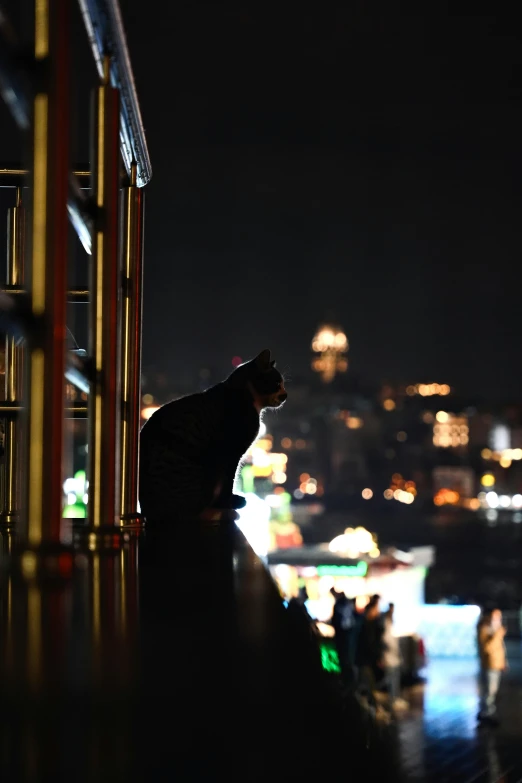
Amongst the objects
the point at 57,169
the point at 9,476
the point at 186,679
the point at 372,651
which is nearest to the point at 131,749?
the point at 186,679

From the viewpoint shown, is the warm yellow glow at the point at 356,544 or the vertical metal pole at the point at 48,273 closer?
the vertical metal pole at the point at 48,273

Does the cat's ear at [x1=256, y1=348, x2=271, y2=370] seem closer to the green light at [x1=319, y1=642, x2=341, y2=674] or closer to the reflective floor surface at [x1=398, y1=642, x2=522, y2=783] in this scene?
the green light at [x1=319, y1=642, x2=341, y2=674]

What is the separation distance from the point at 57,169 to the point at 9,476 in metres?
1.45

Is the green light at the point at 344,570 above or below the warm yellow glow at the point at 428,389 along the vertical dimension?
below

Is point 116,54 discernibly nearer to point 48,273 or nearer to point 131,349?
point 131,349

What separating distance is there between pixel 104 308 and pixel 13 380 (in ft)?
2.97

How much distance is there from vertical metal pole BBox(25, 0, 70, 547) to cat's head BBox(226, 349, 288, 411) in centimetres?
189

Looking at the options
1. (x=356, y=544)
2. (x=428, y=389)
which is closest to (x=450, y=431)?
(x=428, y=389)

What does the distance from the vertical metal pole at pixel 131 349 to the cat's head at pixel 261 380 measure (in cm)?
63

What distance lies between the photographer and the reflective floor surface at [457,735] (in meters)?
5.05

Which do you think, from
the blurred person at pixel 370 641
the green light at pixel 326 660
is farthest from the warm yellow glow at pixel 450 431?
the green light at pixel 326 660

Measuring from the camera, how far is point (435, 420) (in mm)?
70562

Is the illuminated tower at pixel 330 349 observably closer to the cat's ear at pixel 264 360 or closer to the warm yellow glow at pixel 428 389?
the warm yellow glow at pixel 428 389

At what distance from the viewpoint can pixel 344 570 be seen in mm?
21531
